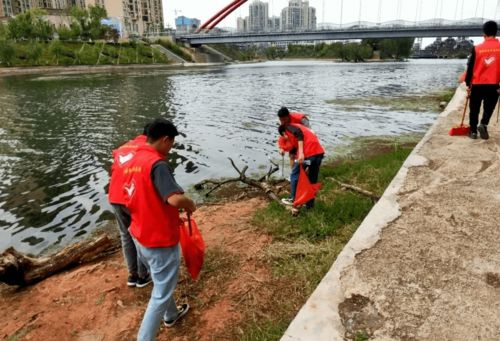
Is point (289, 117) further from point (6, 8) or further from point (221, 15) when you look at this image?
point (6, 8)

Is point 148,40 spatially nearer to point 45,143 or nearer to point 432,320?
point 45,143

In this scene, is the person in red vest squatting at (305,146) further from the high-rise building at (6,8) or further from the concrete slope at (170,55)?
the high-rise building at (6,8)

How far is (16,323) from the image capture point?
410 centimetres

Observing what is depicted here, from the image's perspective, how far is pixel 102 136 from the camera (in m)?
15.0

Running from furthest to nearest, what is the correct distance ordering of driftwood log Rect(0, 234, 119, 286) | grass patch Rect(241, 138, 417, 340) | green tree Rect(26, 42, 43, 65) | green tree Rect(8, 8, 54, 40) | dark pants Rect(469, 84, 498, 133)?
green tree Rect(8, 8, 54, 40)
green tree Rect(26, 42, 43, 65)
dark pants Rect(469, 84, 498, 133)
driftwood log Rect(0, 234, 119, 286)
grass patch Rect(241, 138, 417, 340)

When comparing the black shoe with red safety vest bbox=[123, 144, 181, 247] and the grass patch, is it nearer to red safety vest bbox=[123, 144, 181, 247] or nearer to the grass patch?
the grass patch

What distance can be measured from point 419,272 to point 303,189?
102 inches

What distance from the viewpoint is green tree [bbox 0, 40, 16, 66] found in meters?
55.6

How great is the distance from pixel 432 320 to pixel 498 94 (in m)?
5.98

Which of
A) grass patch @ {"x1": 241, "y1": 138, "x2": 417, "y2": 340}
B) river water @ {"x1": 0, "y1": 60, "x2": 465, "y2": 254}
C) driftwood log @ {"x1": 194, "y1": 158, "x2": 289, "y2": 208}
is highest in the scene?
grass patch @ {"x1": 241, "y1": 138, "x2": 417, "y2": 340}

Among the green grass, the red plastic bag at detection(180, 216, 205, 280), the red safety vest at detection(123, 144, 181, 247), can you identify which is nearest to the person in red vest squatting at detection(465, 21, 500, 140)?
the red plastic bag at detection(180, 216, 205, 280)

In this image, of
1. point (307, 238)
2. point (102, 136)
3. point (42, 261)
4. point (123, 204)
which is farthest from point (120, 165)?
point (102, 136)

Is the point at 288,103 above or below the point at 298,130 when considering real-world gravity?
below

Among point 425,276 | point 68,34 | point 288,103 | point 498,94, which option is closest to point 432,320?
point 425,276
